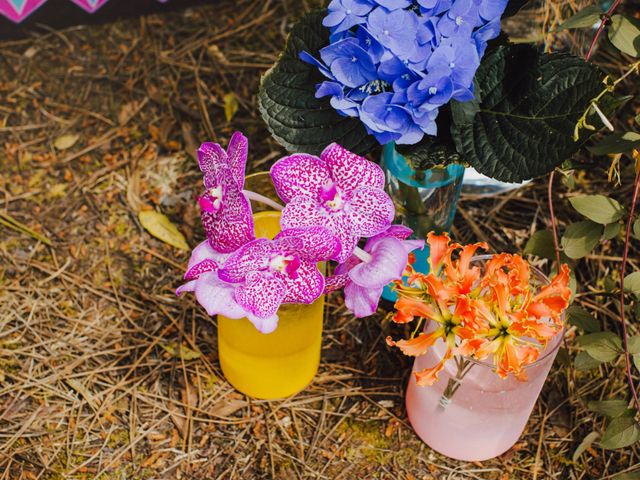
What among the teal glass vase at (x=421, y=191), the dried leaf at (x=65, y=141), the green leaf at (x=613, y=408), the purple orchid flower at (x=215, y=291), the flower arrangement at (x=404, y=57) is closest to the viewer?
the flower arrangement at (x=404, y=57)

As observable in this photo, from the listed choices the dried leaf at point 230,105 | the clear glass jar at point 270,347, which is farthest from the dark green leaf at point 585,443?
the dried leaf at point 230,105

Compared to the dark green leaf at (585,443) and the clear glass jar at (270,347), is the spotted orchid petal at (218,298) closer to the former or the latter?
the clear glass jar at (270,347)

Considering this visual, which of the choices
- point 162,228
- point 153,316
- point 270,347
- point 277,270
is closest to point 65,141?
point 162,228

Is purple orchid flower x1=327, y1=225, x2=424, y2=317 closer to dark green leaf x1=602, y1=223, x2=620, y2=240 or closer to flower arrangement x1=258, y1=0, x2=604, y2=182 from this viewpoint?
flower arrangement x1=258, y1=0, x2=604, y2=182

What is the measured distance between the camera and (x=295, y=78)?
92cm

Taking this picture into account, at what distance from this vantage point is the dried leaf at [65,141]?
140 cm

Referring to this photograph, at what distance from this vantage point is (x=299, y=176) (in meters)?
0.82

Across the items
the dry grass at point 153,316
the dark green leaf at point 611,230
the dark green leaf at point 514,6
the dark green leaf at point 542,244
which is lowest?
the dry grass at point 153,316

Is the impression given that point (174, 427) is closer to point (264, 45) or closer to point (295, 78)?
point (295, 78)

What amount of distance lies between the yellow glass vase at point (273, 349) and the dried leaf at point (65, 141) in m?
0.51

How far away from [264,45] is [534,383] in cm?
89

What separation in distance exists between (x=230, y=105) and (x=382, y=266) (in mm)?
700

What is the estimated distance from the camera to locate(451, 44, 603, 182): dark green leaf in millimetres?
845

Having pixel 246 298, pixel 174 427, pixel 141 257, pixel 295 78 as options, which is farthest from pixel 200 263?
pixel 141 257
